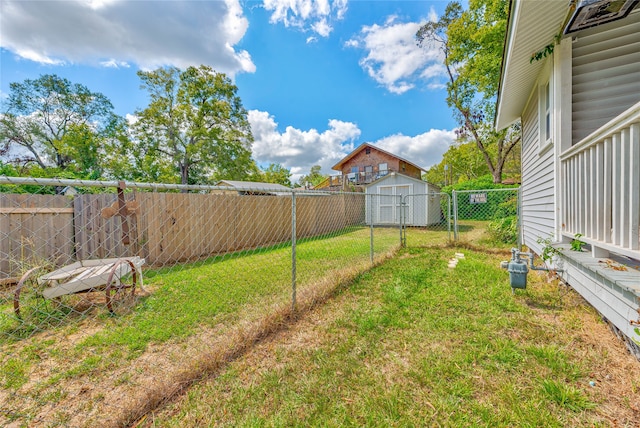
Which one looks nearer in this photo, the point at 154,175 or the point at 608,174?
the point at 608,174

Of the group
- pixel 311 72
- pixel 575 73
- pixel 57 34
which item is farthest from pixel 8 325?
pixel 311 72

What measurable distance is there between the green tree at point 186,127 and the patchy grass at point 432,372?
1929 cm

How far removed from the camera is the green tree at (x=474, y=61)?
991 centimetres

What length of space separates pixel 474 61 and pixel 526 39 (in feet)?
33.7

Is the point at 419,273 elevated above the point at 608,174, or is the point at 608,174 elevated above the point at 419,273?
the point at 608,174

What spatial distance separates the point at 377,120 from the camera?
21.8 metres

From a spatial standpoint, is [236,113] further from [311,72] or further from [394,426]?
[394,426]

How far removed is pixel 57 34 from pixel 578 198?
13.7 metres

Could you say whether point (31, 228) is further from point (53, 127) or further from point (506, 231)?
point (53, 127)

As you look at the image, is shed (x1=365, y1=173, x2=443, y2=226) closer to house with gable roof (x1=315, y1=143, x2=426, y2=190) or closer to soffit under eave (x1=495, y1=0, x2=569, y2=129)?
soffit under eave (x1=495, y1=0, x2=569, y2=129)

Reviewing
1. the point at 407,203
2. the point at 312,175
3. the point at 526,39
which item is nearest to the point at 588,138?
the point at 526,39

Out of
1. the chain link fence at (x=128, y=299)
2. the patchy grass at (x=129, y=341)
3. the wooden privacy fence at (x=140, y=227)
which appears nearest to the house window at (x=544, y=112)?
the chain link fence at (x=128, y=299)

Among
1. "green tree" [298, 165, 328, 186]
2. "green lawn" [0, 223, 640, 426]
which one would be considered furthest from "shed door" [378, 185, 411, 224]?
"green tree" [298, 165, 328, 186]

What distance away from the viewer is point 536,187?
4270mm
